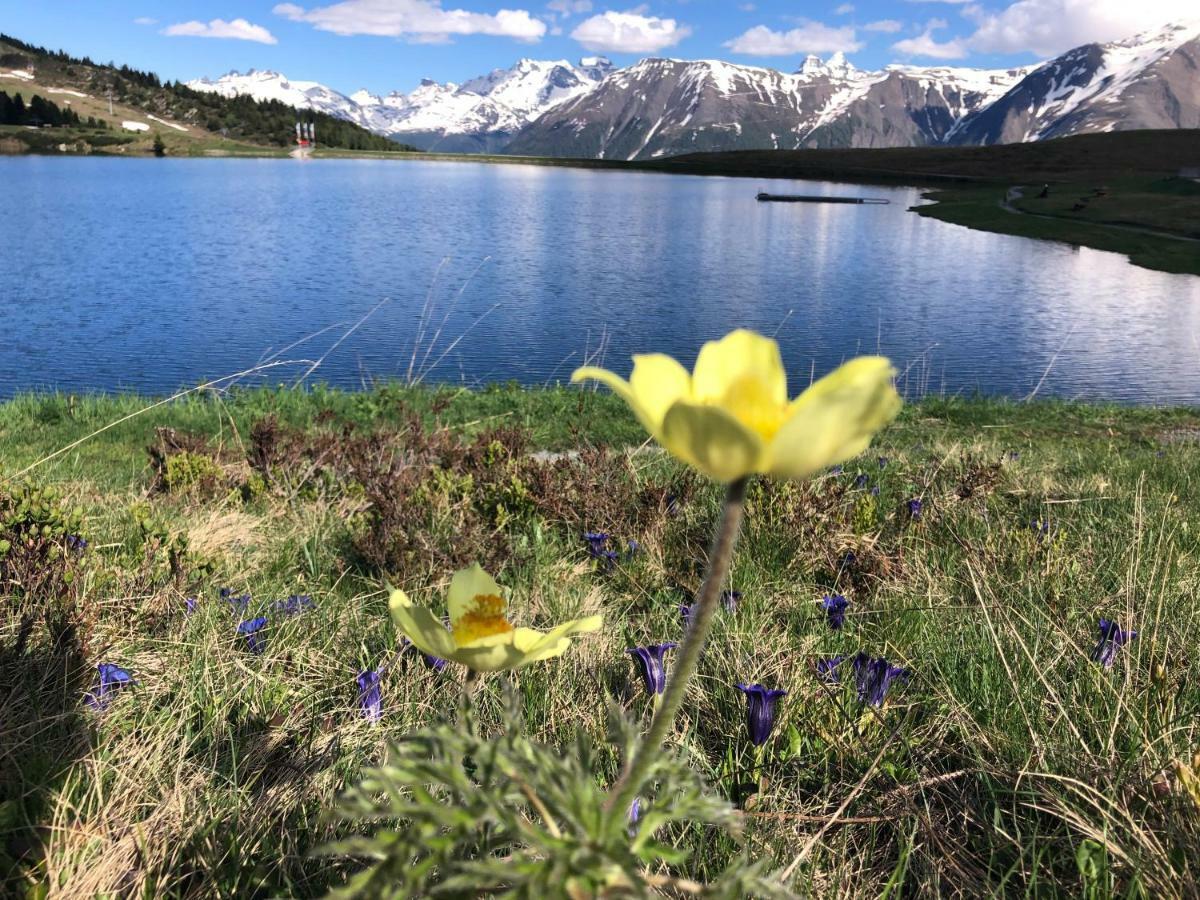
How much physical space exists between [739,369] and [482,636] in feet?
1.90

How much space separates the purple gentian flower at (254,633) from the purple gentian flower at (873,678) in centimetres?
190

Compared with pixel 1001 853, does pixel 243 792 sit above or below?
above

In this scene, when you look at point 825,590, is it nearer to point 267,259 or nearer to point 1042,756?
point 1042,756

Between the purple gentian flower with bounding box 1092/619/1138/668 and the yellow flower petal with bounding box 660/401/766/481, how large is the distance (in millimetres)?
2367

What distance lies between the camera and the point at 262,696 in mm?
2484

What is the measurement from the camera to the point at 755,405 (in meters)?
1.04

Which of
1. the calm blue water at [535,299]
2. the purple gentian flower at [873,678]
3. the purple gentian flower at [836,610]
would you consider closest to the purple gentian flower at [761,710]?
the purple gentian flower at [873,678]

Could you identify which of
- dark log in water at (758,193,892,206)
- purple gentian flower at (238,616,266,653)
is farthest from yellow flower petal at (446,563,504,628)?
dark log in water at (758,193,892,206)

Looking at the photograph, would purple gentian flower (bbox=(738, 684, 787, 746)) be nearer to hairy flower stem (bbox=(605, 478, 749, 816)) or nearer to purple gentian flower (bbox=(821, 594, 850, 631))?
purple gentian flower (bbox=(821, 594, 850, 631))

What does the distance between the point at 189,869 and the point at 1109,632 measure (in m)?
2.74

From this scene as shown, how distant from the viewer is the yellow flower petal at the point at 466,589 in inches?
55.2

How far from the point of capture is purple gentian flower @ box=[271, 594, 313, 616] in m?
3.11

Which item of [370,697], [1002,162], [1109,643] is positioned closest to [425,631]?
[370,697]

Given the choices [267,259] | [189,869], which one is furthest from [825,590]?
[267,259]
